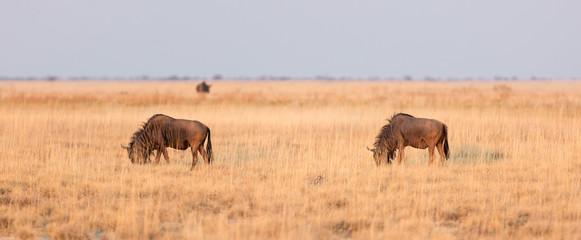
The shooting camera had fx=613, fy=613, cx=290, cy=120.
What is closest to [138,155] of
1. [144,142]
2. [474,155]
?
[144,142]

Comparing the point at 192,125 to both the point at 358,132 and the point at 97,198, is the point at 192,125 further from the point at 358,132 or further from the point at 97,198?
the point at 358,132

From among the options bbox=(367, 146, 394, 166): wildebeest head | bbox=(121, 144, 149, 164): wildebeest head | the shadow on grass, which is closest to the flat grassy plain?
the shadow on grass

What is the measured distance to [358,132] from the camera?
674 inches

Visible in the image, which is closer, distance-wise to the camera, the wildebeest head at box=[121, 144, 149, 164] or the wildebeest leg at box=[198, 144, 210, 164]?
the wildebeest leg at box=[198, 144, 210, 164]

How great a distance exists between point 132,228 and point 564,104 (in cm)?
2352

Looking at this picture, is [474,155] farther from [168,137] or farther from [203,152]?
[168,137]

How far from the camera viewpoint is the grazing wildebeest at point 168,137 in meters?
10.3

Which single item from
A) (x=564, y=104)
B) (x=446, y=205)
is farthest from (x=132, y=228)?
(x=564, y=104)

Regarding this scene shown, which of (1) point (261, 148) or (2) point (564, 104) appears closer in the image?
(1) point (261, 148)

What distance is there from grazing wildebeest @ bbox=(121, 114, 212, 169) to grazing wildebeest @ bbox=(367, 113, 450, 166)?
9.80ft

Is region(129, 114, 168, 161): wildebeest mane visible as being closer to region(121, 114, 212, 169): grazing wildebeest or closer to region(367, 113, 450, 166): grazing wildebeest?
region(121, 114, 212, 169): grazing wildebeest

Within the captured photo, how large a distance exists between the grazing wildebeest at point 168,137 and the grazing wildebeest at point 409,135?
2.99 meters

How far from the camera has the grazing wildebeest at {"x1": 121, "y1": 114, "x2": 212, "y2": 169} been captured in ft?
33.8

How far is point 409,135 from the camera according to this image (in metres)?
10.5
